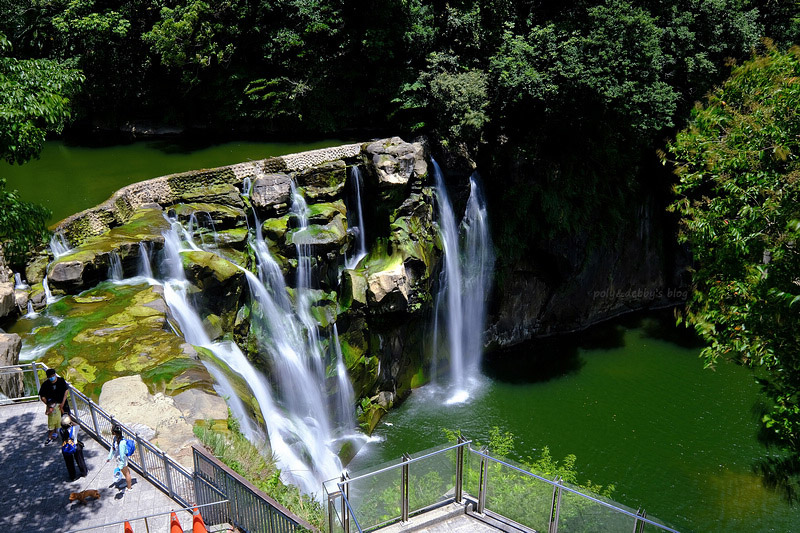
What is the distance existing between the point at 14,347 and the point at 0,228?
4.44 metres

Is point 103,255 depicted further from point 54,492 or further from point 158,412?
point 54,492

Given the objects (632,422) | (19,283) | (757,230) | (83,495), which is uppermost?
(757,230)

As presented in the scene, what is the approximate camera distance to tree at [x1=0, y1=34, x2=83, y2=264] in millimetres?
10680

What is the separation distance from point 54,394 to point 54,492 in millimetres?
1686

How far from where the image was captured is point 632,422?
74.1 feet

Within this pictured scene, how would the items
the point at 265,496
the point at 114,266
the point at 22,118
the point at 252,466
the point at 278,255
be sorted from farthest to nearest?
the point at 278,255 → the point at 114,266 → the point at 252,466 → the point at 22,118 → the point at 265,496

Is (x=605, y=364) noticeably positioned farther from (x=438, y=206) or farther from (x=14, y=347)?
(x=14, y=347)

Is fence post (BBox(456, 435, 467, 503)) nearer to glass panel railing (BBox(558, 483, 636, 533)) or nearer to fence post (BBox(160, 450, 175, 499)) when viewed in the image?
glass panel railing (BBox(558, 483, 636, 533))

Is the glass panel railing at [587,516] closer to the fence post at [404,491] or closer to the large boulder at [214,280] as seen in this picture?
the fence post at [404,491]

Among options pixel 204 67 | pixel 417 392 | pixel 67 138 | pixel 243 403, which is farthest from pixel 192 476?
pixel 67 138

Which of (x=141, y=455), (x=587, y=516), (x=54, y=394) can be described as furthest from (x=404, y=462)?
(x=54, y=394)

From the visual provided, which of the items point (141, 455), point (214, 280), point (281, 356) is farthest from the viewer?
point (281, 356)

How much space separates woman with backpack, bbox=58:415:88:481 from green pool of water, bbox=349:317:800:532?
1064 cm

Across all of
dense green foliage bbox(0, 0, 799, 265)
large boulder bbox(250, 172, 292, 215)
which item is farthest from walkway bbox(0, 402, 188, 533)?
dense green foliage bbox(0, 0, 799, 265)
